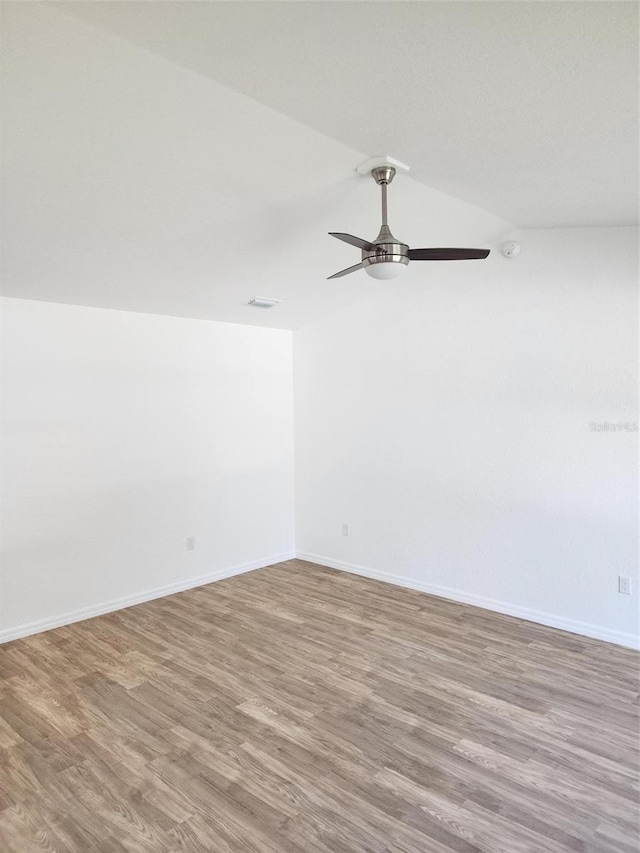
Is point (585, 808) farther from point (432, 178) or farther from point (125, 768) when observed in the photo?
point (432, 178)

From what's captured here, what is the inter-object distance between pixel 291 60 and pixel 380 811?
2.77m

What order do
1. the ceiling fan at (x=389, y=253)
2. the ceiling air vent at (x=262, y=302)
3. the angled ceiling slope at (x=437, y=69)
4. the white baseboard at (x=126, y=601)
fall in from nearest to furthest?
the angled ceiling slope at (x=437, y=69), the ceiling fan at (x=389, y=253), the white baseboard at (x=126, y=601), the ceiling air vent at (x=262, y=302)

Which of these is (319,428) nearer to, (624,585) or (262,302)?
(262,302)

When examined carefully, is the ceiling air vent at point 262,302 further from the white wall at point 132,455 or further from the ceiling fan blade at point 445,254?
the ceiling fan blade at point 445,254

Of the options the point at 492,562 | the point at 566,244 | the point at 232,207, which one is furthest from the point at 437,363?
the point at 232,207

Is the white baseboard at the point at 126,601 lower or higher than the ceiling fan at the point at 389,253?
lower

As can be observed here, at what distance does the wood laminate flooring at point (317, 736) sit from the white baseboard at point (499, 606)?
0.09 metres

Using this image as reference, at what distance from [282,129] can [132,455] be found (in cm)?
284

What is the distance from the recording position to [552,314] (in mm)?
3801

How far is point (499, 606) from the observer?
4.11 metres

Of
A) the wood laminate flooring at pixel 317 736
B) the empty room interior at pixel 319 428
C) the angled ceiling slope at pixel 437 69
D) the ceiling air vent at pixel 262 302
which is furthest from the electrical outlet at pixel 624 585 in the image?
the ceiling air vent at pixel 262 302

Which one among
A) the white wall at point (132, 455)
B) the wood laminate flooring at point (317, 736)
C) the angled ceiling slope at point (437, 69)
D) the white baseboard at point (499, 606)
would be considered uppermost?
the angled ceiling slope at point (437, 69)

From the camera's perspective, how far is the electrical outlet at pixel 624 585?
3494 mm

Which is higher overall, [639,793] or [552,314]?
[552,314]
